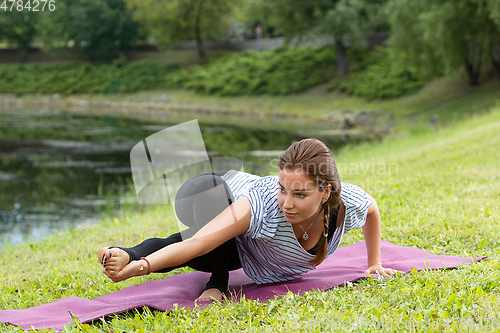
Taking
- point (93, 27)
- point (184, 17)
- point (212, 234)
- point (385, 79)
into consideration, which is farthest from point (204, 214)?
point (93, 27)

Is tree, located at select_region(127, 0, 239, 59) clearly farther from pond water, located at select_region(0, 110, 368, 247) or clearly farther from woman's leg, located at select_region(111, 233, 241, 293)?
woman's leg, located at select_region(111, 233, 241, 293)

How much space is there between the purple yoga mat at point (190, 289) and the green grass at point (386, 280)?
118 mm

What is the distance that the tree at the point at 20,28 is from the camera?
4959 cm

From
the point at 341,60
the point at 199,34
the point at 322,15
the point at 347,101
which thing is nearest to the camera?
the point at 347,101

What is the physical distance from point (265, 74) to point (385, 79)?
957 centimetres

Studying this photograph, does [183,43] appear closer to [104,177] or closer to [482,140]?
[104,177]

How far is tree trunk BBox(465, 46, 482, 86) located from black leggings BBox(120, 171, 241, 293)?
68.0 ft

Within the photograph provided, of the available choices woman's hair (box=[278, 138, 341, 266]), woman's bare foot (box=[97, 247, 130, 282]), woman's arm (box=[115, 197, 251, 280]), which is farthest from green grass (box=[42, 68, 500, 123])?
woman's bare foot (box=[97, 247, 130, 282])

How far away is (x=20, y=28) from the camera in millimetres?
50250

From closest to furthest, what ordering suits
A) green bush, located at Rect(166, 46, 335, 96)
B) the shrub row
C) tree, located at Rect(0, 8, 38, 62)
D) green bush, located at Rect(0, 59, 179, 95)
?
the shrub row < green bush, located at Rect(166, 46, 335, 96) < green bush, located at Rect(0, 59, 179, 95) < tree, located at Rect(0, 8, 38, 62)

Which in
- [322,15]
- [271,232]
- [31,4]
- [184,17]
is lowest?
[271,232]

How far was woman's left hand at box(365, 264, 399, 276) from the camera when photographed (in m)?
Result: 3.47

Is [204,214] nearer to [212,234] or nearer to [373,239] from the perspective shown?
[212,234]

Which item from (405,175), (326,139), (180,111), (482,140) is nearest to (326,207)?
(405,175)
